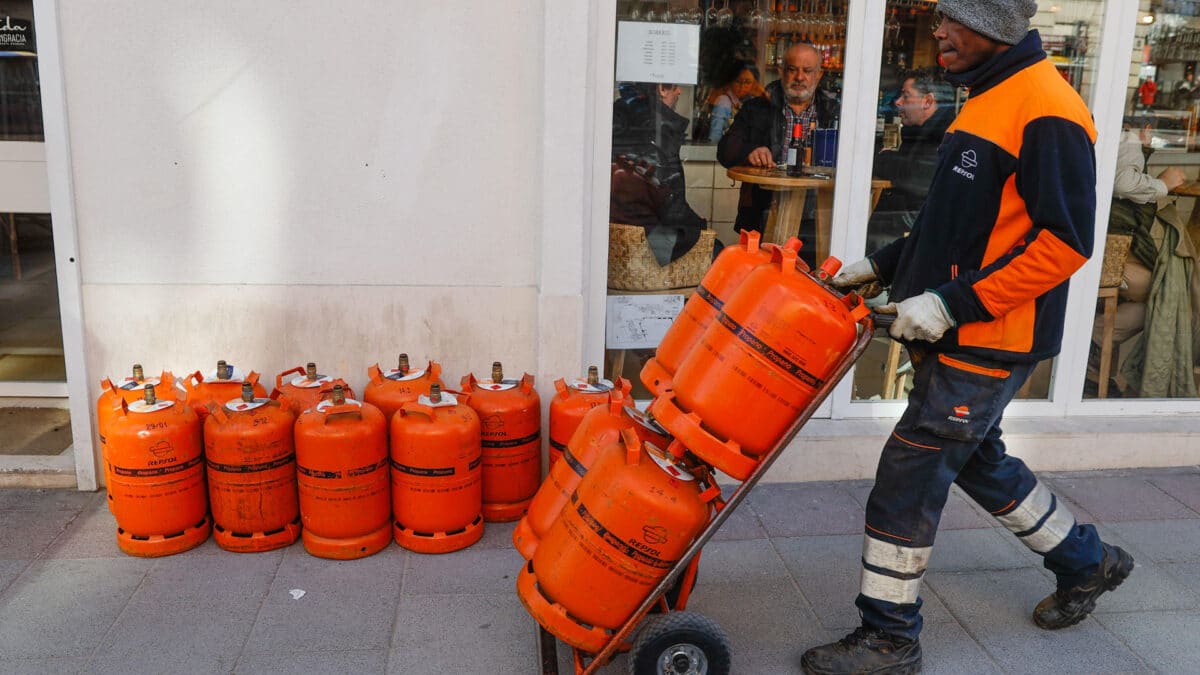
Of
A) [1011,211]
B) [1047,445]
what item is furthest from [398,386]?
[1047,445]

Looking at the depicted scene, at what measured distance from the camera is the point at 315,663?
131 inches

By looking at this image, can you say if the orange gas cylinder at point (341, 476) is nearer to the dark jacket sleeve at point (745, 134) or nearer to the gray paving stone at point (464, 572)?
the gray paving stone at point (464, 572)

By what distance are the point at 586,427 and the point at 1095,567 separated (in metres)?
2.00

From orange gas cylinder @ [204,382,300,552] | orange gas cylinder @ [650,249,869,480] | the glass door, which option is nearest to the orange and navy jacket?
orange gas cylinder @ [650,249,869,480]

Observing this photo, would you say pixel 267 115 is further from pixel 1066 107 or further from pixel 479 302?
pixel 1066 107

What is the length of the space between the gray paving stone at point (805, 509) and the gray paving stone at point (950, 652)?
82 centimetres

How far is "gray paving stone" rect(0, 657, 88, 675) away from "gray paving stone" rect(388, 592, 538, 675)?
107 cm

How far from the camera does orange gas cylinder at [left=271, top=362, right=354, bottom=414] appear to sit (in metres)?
4.24

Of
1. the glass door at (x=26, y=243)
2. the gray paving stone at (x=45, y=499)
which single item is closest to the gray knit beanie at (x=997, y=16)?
the gray paving stone at (x=45, y=499)

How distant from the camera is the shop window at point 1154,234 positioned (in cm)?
515

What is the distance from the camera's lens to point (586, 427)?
3443 millimetres

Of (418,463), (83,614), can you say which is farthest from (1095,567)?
(83,614)

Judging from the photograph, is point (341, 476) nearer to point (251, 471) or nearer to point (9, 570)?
point (251, 471)

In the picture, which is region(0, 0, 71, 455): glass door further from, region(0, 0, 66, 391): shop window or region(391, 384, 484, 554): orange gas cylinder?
region(391, 384, 484, 554): orange gas cylinder
